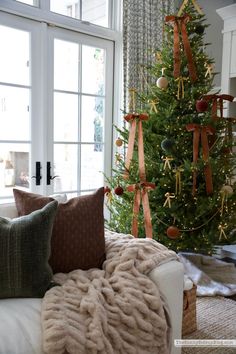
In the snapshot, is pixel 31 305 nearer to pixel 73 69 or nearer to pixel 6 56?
pixel 6 56

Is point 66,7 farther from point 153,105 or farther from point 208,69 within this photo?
point 208,69

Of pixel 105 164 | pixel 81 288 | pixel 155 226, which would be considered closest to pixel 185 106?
pixel 155 226

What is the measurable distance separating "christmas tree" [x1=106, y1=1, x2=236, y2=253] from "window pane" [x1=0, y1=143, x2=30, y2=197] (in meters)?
0.90

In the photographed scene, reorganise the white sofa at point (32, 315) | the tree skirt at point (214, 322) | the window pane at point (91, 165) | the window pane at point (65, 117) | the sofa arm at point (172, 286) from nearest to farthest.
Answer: the white sofa at point (32, 315), the sofa arm at point (172, 286), the tree skirt at point (214, 322), the window pane at point (65, 117), the window pane at point (91, 165)

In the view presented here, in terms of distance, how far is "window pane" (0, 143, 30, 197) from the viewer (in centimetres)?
287

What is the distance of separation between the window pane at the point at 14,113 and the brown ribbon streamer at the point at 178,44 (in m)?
1.28

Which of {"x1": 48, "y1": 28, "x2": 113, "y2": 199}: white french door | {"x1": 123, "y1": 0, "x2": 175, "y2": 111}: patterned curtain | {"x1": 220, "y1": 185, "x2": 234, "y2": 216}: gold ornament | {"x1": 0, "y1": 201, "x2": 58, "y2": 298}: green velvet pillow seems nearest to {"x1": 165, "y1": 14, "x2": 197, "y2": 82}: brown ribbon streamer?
{"x1": 123, "y1": 0, "x2": 175, "y2": 111}: patterned curtain

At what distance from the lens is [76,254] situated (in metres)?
1.61

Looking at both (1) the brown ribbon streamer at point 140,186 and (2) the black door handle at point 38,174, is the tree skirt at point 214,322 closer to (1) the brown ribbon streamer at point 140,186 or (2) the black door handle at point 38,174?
(1) the brown ribbon streamer at point 140,186

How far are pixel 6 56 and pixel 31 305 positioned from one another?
216cm

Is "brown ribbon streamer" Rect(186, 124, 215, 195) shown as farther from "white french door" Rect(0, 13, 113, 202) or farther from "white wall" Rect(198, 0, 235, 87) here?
"white wall" Rect(198, 0, 235, 87)

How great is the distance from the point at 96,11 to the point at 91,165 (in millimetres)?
1495

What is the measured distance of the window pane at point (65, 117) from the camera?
10.4 feet

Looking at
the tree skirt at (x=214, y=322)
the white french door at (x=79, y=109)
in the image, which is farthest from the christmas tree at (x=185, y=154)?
the white french door at (x=79, y=109)
